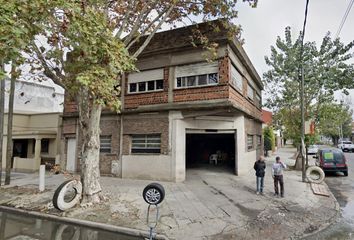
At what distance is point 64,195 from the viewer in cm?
848

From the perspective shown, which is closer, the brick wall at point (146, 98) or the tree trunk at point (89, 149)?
the tree trunk at point (89, 149)

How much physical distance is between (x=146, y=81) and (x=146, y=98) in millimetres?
1013

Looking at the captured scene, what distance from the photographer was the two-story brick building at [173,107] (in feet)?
40.7

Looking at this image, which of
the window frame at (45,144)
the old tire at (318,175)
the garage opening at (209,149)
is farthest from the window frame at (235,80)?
the window frame at (45,144)

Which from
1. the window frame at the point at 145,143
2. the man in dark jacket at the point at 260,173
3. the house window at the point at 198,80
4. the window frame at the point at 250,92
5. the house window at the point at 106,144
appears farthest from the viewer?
the window frame at the point at 250,92

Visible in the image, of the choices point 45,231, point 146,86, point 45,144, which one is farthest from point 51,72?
point 45,144

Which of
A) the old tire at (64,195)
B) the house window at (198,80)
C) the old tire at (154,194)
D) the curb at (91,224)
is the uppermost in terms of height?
the house window at (198,80)

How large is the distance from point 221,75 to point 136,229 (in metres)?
8.01

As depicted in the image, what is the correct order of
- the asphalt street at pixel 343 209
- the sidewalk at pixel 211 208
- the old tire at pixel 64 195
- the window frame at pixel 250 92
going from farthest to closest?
1. the window frame at pixel 250 92
2. the old tire at pixel 64 195
3. the sidewalk at pixel 211 208
4. the asphalt street at pixel 343 209

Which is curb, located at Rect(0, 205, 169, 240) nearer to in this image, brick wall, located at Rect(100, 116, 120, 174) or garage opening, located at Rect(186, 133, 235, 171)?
brick wall, located at Rect(100, 116, 120, 174)

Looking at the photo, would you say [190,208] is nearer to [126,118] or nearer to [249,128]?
[126,118]

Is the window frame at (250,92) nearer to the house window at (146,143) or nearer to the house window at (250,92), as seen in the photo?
the house window at (250,92)

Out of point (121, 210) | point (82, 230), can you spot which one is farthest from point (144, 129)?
point (82, 230)

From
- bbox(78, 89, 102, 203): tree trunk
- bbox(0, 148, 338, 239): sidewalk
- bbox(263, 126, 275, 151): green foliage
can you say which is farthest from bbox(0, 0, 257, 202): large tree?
bbox(263, 126, 275, 151): green foliage
